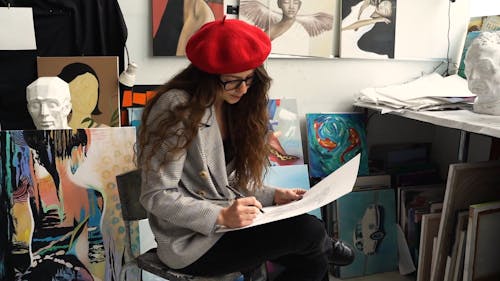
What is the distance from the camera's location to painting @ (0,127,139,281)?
143 centimetres

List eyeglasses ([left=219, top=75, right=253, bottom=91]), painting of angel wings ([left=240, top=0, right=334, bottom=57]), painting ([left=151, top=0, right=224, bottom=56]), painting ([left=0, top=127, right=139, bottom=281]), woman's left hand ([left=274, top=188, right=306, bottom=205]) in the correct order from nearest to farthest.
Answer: eyeglasses ([left=219, top=75, right=253, bottom=91]), woman's left hand ([left=274, top=188, right=306, bottom=205]), painting ([left=0, top=127, right=139, bottom=281]), painting ([left=151, top=0, right=224, bottom=56]), painting of angel wings ([left=240, top=0, right=334, bottom=57])

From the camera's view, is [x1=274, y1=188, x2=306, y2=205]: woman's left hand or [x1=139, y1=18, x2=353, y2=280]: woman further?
[x1=274, y1=188, x2=306, y2=205]: woman's left hand

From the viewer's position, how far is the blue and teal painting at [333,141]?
206 centimetres

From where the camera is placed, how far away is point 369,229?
2.03m

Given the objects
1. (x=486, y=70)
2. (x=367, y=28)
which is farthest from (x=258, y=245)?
(x=367, y=28)

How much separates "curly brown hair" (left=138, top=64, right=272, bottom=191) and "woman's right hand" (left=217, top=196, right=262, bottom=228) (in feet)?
0.59

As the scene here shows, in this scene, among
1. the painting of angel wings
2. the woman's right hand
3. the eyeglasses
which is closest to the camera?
the woman's right hand

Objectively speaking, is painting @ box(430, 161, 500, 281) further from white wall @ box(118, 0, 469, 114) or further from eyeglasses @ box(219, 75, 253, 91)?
eyeglasses @ box(219, 75, 253, 91)

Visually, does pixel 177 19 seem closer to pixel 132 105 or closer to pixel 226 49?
pixel 132 105

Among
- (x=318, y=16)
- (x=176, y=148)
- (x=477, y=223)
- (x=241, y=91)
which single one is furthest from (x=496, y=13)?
(x=176, y=148)

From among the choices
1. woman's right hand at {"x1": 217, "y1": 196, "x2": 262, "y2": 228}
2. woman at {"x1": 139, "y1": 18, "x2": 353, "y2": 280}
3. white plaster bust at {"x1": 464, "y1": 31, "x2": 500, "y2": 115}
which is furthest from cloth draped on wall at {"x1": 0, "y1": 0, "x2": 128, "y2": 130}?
white plaster bust at {"x1": 464, "y1": 31, "x2": 500, "y2": 115}

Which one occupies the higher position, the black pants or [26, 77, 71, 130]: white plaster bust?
[26, 77, 71, 130]: white plaster bust

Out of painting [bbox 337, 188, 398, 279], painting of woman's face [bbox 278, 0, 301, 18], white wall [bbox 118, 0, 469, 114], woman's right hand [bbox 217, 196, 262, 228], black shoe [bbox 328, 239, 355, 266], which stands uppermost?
painting of woman's face [bbox 278, 0, 301, 18]

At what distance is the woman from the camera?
3.34ft
